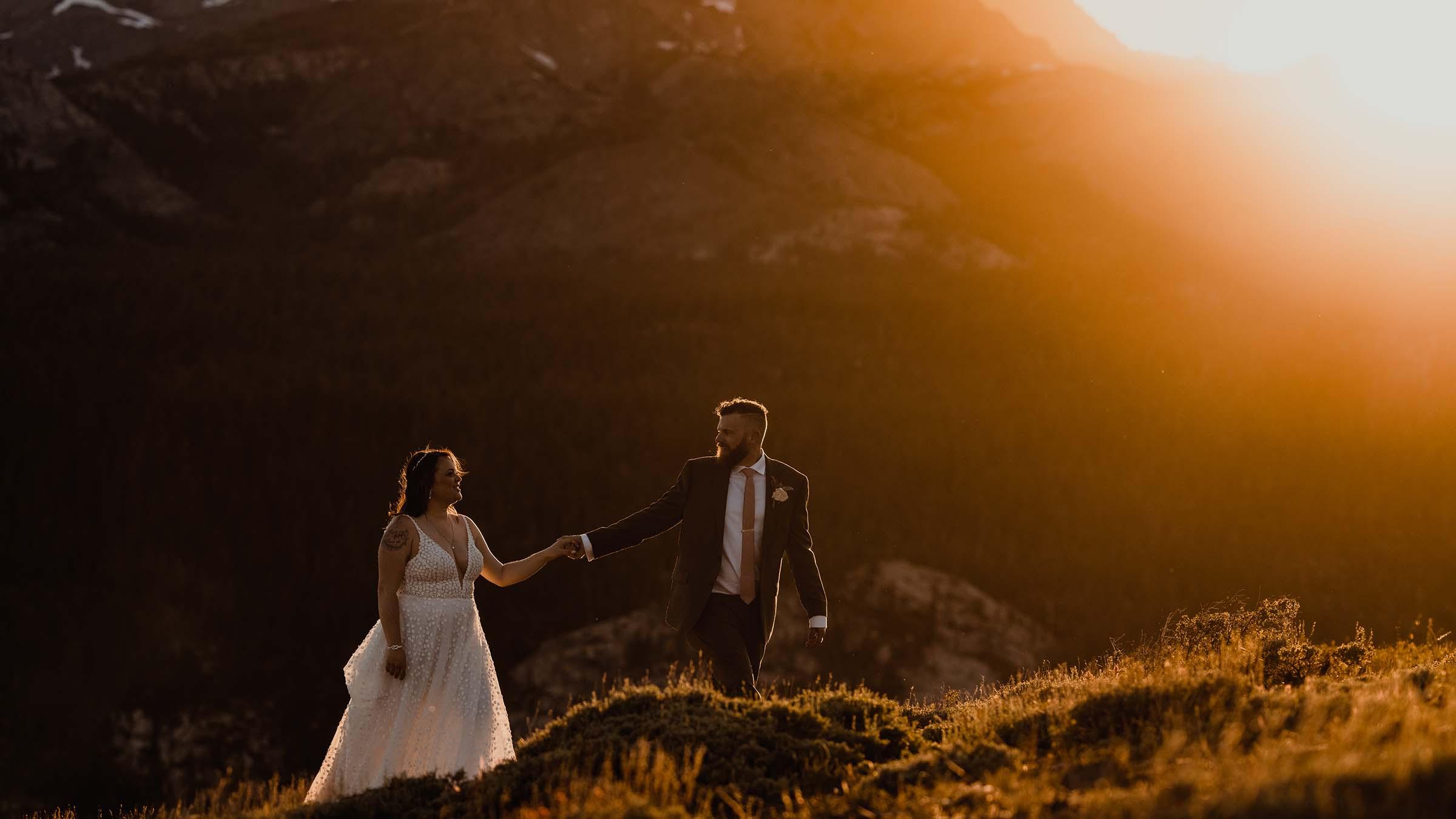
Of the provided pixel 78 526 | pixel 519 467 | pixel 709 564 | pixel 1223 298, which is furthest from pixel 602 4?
pixel 709 564

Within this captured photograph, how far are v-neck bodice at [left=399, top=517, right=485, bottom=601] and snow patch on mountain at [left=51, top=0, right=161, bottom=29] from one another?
446 feet

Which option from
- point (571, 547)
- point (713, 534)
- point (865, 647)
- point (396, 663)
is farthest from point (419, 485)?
point (865, 647)

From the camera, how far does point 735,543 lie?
7.90 meters

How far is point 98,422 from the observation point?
173 ft

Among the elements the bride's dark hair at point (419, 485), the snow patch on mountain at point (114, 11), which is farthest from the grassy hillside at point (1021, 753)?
the snow patch on mountain at point (114, 11)

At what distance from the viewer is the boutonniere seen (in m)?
8.00

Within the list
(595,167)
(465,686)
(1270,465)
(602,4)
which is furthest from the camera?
(602,4)

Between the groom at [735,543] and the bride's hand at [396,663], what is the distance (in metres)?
1.20

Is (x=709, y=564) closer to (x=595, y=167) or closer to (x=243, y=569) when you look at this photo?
(x=243, y=569)

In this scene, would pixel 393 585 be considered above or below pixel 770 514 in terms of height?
below

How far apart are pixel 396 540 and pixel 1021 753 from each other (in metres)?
3.75

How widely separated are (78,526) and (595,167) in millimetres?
56367

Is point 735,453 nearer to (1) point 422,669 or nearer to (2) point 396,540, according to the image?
(2) point 396,540

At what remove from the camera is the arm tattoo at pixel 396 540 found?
7.43 m
